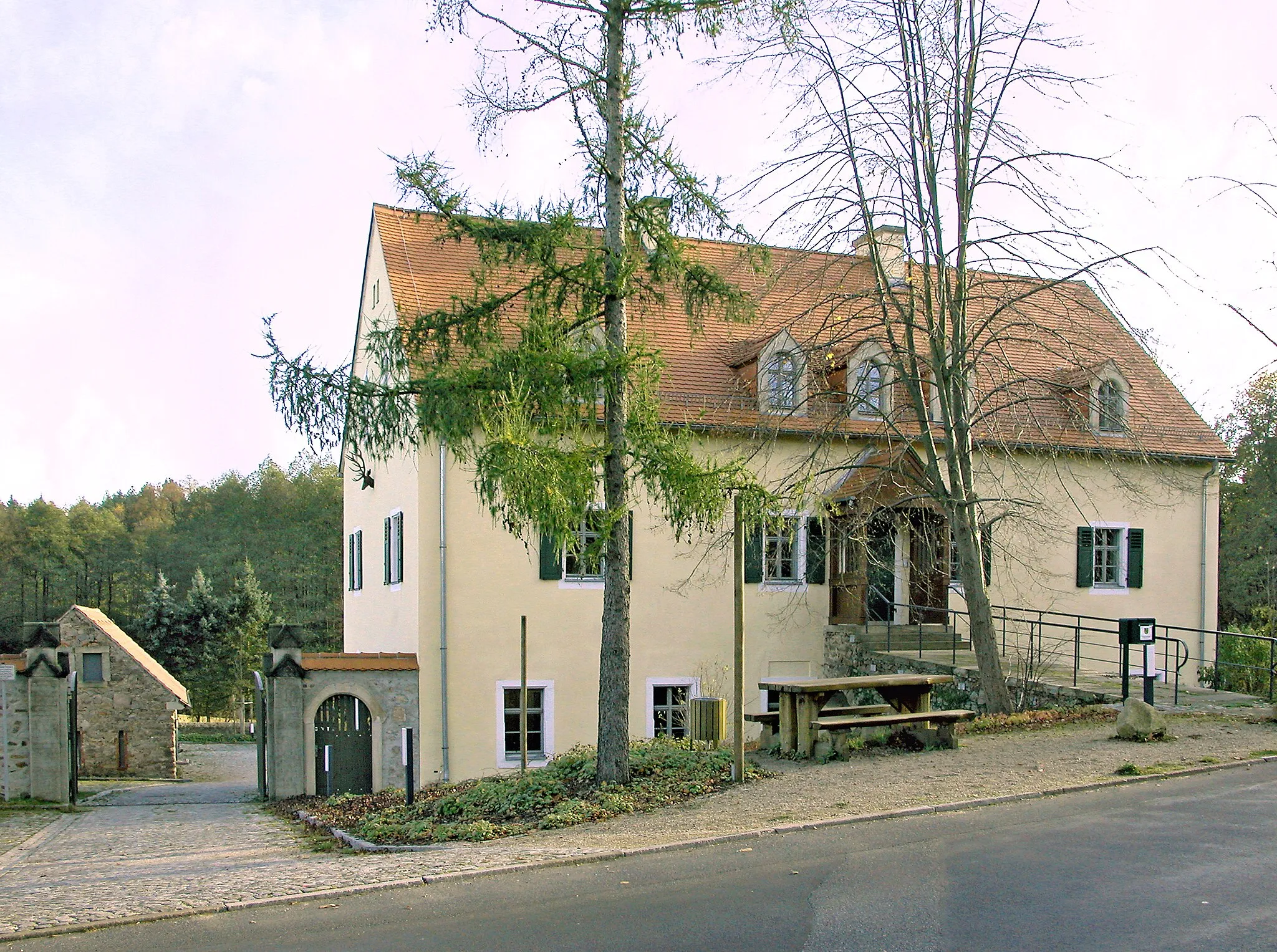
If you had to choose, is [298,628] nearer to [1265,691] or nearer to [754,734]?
[754,734]

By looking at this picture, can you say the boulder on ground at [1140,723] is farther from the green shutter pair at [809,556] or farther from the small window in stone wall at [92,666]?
the small window in stone wall at [92,666]

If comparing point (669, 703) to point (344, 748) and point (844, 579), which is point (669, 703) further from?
point (344, 748)

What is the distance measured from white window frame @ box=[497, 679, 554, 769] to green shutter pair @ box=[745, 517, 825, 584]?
3914mm

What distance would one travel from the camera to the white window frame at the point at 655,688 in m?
18.7

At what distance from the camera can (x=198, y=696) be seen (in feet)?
170

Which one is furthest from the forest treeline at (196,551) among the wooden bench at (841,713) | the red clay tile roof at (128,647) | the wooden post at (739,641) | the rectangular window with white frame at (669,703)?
the wooden post at (739,641)

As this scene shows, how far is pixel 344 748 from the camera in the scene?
18.1 metres

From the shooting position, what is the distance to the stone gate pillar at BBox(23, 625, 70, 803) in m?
19.0

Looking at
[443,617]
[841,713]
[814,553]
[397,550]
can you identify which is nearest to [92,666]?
[397,550]

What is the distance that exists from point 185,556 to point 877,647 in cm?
6073

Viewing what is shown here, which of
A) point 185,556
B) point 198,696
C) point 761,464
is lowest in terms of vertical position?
point 198,696

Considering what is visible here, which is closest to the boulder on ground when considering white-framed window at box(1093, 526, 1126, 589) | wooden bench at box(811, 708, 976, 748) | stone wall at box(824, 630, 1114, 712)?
wooden bench at box(811, 708, 976, 748)

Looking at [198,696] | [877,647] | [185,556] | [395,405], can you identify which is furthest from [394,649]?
[185,556]

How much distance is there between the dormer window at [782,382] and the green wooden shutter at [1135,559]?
7.70 meters
